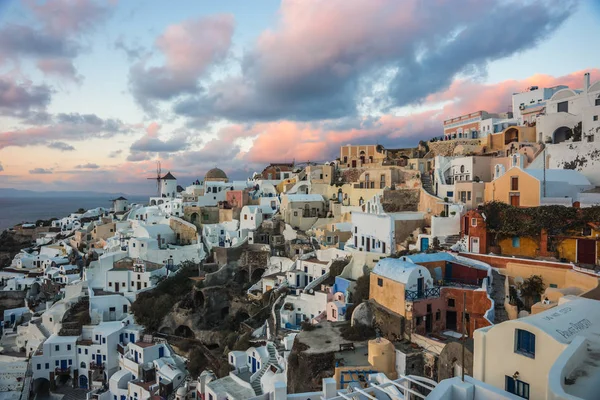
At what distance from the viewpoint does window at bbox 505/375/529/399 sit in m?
7.89

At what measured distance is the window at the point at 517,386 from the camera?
789cm

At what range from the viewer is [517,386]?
802cm

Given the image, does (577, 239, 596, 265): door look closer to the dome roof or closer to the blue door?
the blue door

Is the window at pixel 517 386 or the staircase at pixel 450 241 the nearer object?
the window at pixel 517 386

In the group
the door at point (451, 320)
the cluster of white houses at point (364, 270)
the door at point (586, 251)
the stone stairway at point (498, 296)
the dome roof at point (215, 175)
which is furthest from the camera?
the dome roof at point (215, 175)

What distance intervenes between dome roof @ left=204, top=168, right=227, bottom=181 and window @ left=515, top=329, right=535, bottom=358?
57.8 meters

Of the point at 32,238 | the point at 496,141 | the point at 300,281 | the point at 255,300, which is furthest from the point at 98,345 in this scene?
the point at 32,238

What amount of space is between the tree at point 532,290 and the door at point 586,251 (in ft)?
9.41

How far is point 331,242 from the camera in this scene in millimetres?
34625

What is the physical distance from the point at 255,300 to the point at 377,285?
14802mm

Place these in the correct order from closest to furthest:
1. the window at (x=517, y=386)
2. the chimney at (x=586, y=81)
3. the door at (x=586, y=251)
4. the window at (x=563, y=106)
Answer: the window at (x=517, y=386) < the door at (x=586, y=251) < the chimney at (x=586, y=81) < the window at (x=563, y=106)

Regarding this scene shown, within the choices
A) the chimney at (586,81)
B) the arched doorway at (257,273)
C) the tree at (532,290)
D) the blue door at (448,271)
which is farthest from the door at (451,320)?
the chimney at (586,81)

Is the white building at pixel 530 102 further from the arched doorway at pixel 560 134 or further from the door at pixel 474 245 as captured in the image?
the door at pixel 474 245

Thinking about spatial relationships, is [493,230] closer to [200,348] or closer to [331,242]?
[331,242]
